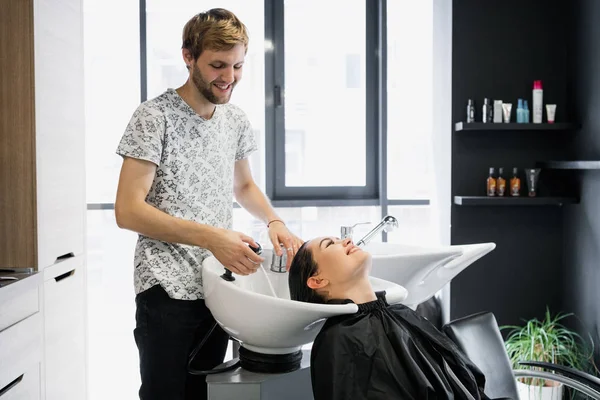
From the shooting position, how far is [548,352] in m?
3.02

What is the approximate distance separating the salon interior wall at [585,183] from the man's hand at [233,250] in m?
1.97

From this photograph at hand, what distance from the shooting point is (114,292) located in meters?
3.68

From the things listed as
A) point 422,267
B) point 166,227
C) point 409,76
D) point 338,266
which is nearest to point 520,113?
point 409,76

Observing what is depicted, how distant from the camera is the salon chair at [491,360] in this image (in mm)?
2227

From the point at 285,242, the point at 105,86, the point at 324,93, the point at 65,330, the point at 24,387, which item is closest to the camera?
the point at 285,242

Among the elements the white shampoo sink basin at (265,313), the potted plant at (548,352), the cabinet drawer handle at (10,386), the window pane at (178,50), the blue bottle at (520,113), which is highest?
the window pane at (178,50)

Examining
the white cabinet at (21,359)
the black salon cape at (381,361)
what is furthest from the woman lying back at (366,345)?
the white cabinet at (21,359)

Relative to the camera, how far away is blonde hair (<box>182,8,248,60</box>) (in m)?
1.87

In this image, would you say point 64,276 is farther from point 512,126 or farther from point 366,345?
point 512,126

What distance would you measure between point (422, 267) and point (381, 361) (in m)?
0.71

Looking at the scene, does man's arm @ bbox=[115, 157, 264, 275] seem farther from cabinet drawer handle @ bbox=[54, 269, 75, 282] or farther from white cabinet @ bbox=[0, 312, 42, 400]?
cabinet drawer handle @ bbox=[54, 269, 75, 282]

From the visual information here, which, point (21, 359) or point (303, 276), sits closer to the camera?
point (303, 276)

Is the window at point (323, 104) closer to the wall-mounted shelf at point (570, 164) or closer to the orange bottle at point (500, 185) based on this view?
the orange bottle at point (500, 185)

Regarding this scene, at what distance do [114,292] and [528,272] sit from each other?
90.6 inches
